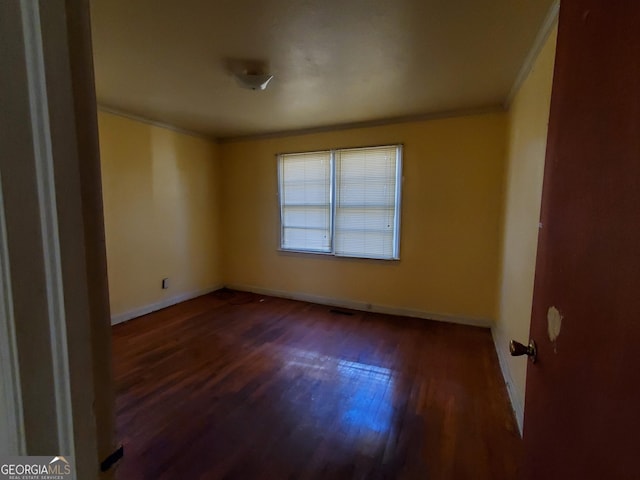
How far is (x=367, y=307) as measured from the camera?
3953mm

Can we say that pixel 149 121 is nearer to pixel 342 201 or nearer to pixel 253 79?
pixel 253 79

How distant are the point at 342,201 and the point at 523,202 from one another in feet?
7.25

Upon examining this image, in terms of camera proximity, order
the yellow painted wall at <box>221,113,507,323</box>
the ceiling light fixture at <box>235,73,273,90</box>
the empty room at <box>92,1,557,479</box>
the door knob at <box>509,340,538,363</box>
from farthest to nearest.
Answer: the yellow painted wall at <box>221,113,507,323</box>
the ceiling light fixture at <box>235,73,273,90</box>
the empty room at <box>92,1,557,479</box>
the door knob at <box>509,340,538,363</box>

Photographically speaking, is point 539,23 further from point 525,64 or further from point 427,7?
point 427,7

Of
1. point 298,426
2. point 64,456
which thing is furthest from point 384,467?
point 64,456

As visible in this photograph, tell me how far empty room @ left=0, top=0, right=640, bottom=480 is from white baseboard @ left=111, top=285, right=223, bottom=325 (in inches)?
1.1

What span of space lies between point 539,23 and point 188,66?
7.53 ft

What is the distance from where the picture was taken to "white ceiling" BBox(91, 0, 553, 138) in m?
1.62

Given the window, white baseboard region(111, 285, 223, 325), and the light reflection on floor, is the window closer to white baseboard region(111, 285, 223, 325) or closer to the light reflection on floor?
white baseboard region(111, 285, 223, 325)

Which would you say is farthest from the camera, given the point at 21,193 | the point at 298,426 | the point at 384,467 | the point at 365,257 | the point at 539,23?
the point at 365,257

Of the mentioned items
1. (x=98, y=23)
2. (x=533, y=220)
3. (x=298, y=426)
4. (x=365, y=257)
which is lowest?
(x=298, y=426)

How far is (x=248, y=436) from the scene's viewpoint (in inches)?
68.7

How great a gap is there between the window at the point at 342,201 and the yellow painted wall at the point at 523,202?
4.26ft

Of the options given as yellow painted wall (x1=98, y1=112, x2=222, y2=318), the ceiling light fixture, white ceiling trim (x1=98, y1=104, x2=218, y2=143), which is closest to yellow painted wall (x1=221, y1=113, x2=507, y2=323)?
white ceiling trim (x1=98, y1=104, x2=218, y2=143)
